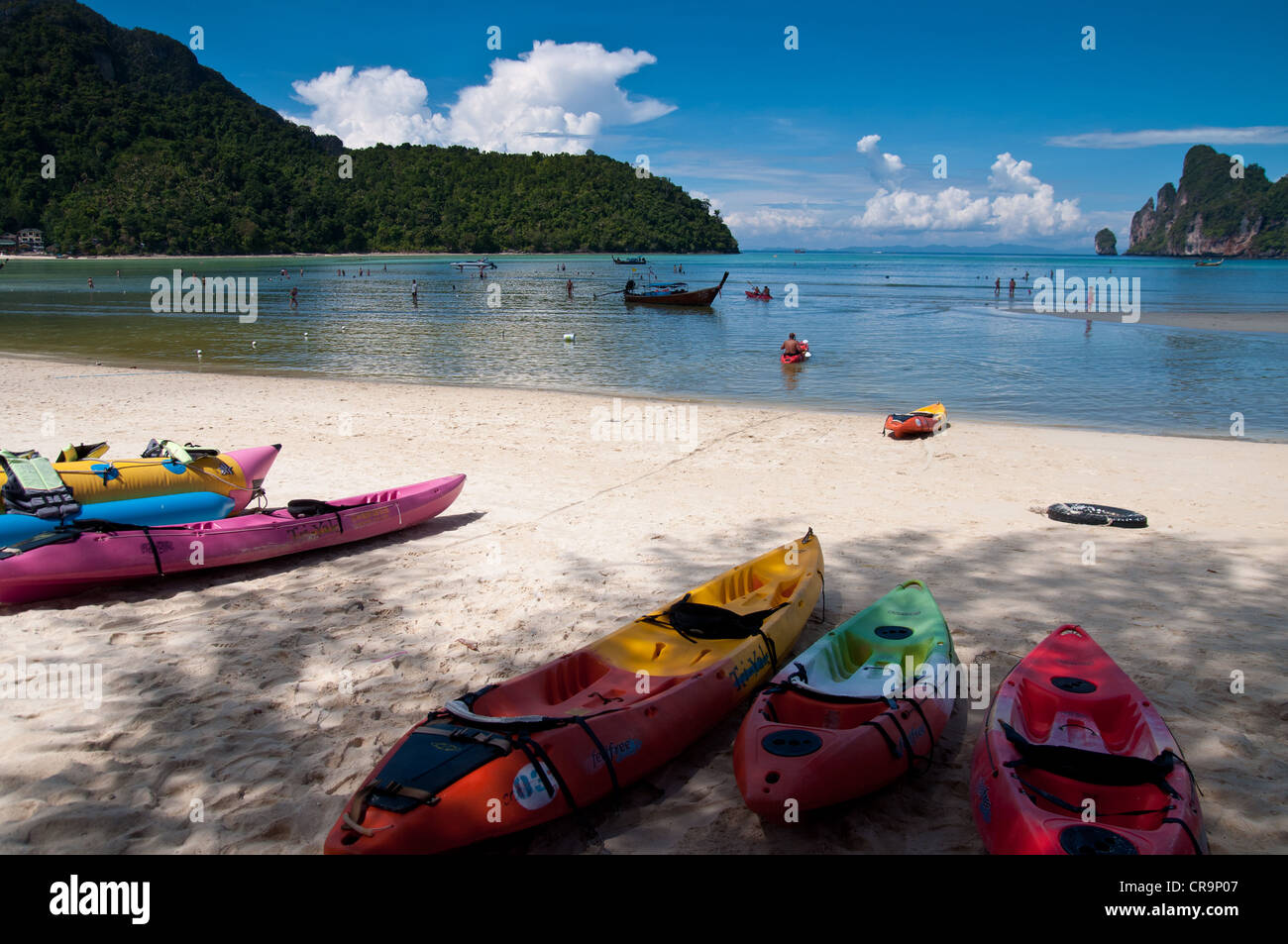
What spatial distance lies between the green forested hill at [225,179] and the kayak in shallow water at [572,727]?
138m

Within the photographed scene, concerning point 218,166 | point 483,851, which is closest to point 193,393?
point 483,851

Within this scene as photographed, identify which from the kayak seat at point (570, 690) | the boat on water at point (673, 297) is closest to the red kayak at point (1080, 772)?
the kayak seat at point (570, 690)

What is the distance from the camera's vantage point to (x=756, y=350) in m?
26.8

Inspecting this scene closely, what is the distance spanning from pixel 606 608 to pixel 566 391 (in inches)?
506

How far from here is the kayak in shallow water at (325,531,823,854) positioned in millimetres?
3240

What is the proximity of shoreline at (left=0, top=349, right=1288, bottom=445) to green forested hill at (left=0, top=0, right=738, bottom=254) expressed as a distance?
116 m

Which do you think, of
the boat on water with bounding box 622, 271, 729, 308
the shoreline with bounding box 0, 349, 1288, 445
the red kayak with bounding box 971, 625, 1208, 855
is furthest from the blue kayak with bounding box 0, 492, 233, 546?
the boat on water with bounding box 622, 271, 729, 308

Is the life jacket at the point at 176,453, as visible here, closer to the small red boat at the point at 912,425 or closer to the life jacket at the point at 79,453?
the life jacket at the point at 79,453

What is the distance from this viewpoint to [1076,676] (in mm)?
4316

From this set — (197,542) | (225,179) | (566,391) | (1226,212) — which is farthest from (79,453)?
(1226,212)

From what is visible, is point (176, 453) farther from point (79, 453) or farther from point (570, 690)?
point (570, 690)

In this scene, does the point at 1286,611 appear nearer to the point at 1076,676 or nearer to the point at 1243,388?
the point at 1076,676

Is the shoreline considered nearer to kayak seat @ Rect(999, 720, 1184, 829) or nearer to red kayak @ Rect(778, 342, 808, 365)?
red kayak @ Rect(778, 342, 808, 365)
